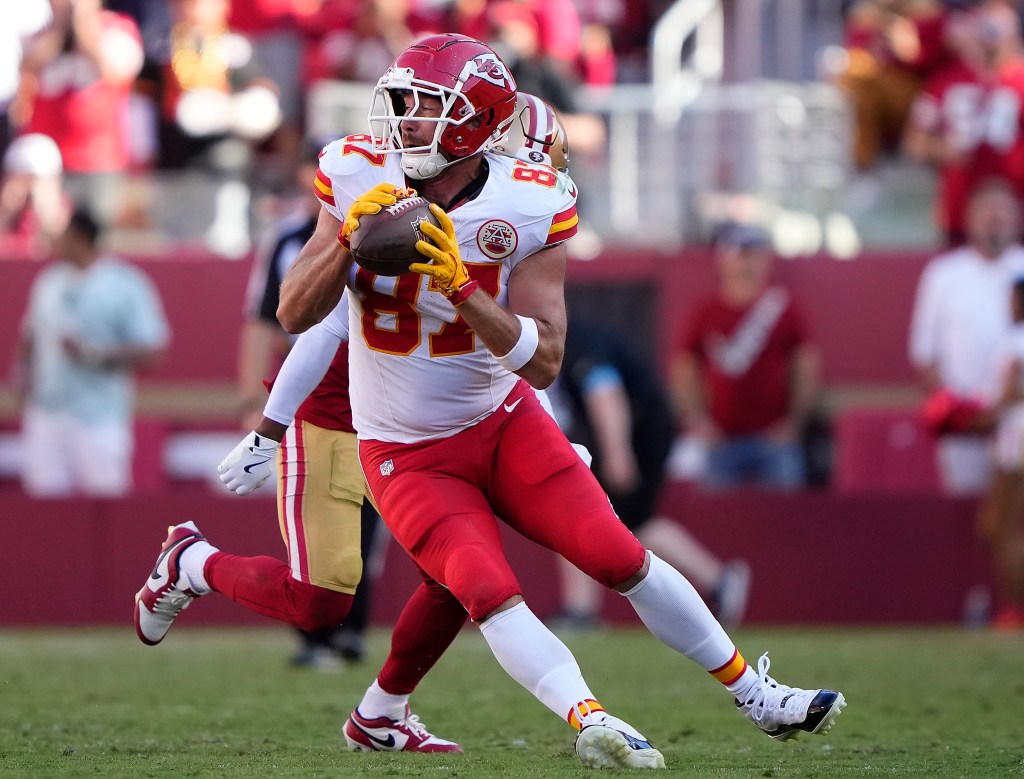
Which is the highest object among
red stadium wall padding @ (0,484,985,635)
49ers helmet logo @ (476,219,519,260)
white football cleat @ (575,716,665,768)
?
49ers helmet logo @ (476,219,519,260)

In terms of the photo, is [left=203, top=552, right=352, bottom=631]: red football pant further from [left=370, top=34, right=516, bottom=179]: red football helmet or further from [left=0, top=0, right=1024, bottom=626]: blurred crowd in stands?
[left=0, top=0, right=1024, bottom=626]: blurred crowd in stands

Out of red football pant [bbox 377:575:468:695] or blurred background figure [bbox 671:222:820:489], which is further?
blurred background figure [bbox 671:222:820:489]

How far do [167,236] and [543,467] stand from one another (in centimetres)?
802

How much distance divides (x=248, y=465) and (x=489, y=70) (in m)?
1.38

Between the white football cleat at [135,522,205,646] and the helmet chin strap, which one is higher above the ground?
the helmet chin strap

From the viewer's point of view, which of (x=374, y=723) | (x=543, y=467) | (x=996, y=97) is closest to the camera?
(x=543, y=467)

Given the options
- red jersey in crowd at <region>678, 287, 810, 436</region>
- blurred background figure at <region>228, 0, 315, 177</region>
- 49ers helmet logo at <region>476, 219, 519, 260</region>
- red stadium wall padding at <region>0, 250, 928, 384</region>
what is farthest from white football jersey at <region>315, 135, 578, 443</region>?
blurred background figure at <region>228, 0, 315, 177</region>

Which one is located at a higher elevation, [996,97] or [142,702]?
[996,97]

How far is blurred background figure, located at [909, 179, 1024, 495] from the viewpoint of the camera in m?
10.1

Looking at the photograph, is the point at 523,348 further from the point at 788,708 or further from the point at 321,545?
the point at 788,708

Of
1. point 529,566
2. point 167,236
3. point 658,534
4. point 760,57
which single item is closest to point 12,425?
point 167,236

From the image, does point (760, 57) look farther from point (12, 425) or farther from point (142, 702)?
point (142, 702)

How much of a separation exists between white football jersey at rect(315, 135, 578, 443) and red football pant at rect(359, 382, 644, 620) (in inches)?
2.8

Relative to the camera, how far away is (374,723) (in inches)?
203
